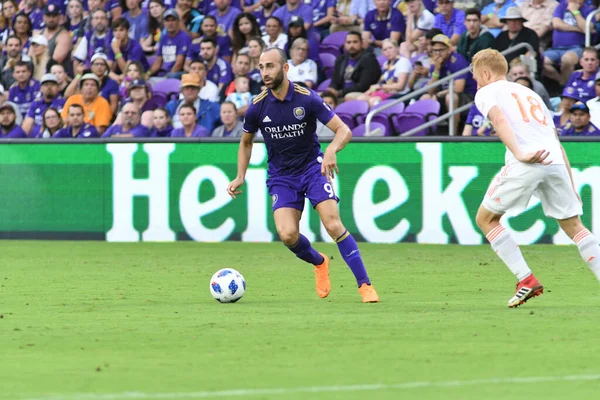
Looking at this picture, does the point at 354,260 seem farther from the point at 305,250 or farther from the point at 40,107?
the point at 40,107

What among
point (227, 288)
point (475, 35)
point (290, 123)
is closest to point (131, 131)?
point (475, 35)

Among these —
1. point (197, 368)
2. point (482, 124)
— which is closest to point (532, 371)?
point (197, 368)

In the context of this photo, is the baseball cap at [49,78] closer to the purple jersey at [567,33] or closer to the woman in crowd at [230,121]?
the woman in crowd at [230,121]

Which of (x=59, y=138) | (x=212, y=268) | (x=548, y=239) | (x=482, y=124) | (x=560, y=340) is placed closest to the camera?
(x=560, y=340)

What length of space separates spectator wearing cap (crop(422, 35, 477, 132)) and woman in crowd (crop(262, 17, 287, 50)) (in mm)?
2817

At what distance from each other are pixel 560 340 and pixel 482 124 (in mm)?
10501

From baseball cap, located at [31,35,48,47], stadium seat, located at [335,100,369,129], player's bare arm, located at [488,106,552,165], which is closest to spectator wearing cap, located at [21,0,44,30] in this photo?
baseball cap, located at [31,35,48,47]

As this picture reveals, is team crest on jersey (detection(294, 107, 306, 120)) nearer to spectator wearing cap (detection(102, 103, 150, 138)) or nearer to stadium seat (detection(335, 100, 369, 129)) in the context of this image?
stadium seat (detection(335, 100, 369, 129))

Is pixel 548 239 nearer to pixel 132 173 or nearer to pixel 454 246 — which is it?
pixel 454 246

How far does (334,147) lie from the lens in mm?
10461

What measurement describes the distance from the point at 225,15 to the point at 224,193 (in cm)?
508

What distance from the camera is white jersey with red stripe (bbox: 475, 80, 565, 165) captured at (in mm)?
9852

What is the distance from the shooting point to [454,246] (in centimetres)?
1728

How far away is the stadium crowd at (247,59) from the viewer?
19.3m
